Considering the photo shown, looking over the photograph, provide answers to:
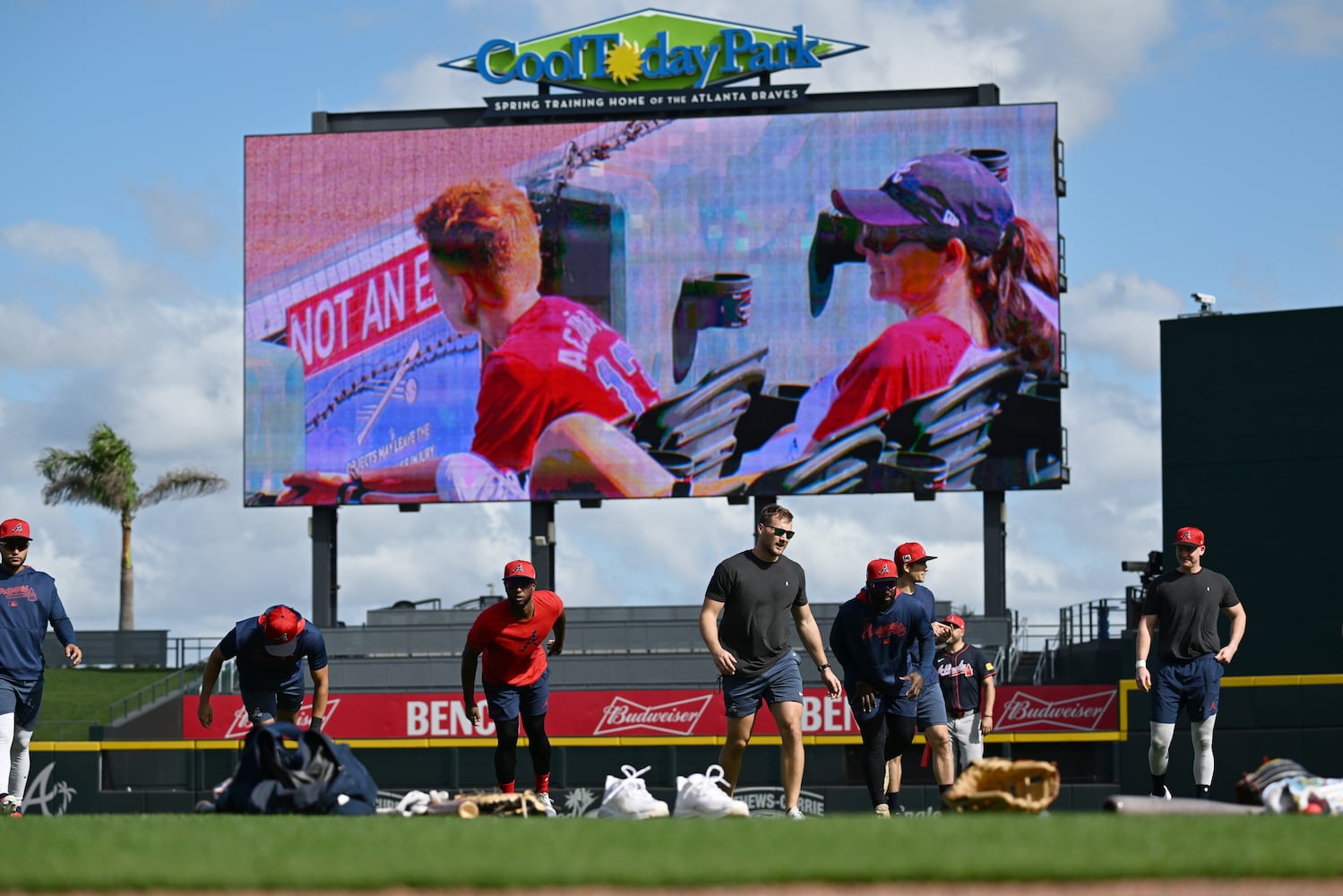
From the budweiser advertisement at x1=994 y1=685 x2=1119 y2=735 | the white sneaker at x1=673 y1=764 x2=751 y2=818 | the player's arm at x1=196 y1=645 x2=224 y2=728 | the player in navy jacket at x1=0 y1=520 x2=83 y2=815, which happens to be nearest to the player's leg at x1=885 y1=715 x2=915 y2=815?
the white sneaker at x1=673 y1=764 x2=751 y2=818

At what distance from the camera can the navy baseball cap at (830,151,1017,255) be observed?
31141 mm

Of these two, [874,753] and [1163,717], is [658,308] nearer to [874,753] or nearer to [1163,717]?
[1163,717]

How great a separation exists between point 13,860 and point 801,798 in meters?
20.8

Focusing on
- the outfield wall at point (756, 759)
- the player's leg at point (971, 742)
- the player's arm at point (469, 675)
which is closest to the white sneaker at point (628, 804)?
the player's arm at point (469, 675)

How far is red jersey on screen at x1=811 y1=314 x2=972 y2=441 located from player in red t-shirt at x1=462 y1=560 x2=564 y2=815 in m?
18.7

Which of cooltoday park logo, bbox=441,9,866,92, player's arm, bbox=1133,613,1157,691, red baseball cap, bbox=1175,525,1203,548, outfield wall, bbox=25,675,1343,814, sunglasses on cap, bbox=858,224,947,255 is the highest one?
cooltoday park logo, bbox=441,9,866,92

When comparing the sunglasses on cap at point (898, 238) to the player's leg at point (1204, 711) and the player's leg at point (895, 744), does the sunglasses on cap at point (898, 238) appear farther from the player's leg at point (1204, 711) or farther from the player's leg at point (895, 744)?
the player's leg at point (895, 744)

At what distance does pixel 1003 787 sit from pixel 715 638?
2217mm

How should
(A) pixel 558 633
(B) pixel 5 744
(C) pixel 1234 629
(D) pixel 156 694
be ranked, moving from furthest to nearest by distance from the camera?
1. (D) pixel 156 694
2. (C) pixel 1234 629
3. (A) pixel 558 633
4. (B) pixel 5 744

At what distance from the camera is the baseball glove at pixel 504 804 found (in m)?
10.7

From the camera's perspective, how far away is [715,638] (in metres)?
11.5

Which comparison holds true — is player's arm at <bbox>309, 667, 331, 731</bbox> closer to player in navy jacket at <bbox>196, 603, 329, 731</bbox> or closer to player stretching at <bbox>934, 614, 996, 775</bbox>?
player in navy jacket at <bbox>196, 603, 329, 731</bbox>

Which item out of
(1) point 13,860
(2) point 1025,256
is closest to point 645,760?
(2) point 1025,256

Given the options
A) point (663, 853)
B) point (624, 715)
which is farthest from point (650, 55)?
point (663, 853)
